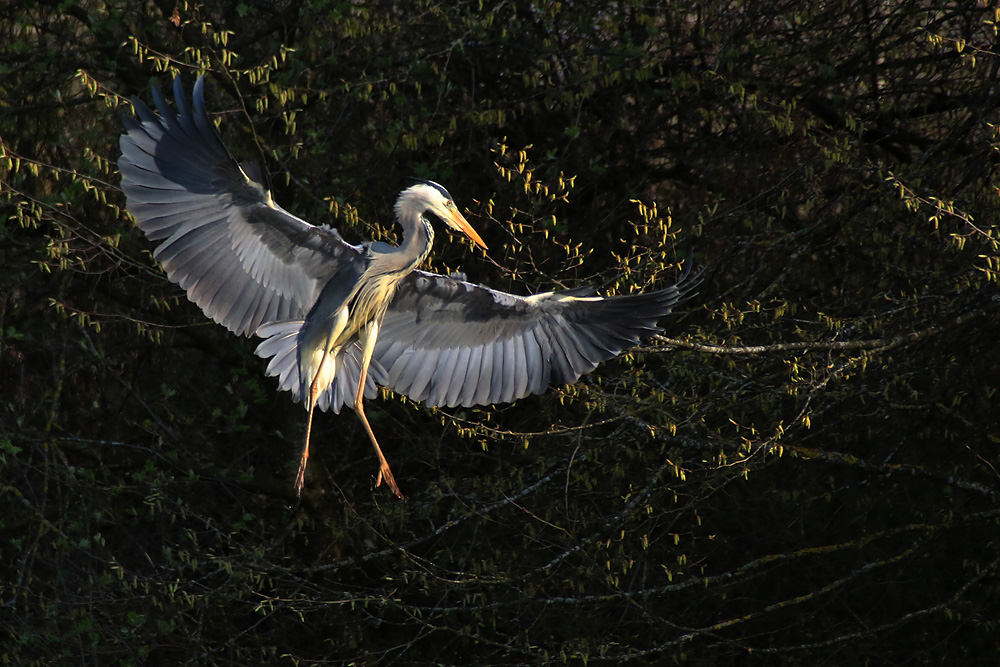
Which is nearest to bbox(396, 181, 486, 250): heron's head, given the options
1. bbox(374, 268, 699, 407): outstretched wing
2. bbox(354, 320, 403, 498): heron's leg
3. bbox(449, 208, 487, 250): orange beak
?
bbox(449, 208, 487, 250): orange beak

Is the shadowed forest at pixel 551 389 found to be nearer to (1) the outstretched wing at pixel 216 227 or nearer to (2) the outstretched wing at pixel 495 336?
(2) the outstretched wing at pixel 495 336

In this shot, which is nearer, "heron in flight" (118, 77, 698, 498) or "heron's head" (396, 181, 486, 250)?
"heron in flight" (118, 77, 698, 498)

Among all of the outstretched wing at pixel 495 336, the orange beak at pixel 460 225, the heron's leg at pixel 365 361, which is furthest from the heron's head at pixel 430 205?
the heron's leg at pixel 365 361

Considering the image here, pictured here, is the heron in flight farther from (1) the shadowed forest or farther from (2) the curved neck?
(1) the shadowed forest

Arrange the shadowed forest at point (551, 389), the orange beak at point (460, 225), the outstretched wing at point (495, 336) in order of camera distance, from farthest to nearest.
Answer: the shadowed forest at point (551, 389) → the orange beak at point (460, 225) → the outstretched wing at point (495, 336)

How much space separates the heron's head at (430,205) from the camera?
4586 millimetres

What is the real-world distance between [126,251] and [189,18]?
1111 millimetres

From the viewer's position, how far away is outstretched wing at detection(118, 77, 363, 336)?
14.0 ft

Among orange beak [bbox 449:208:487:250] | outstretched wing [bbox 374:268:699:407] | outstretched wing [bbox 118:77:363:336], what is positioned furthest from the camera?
orange beak [bbox 449:208:487:250]

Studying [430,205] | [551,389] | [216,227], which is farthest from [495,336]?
[216,227]

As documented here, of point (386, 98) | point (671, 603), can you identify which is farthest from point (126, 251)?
point (671, 603)

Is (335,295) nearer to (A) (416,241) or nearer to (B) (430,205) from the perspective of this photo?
(A) (416,241)

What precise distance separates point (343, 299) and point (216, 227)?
1.71 ft

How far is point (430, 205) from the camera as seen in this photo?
4.61m
